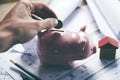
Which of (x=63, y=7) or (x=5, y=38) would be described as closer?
(x=5, y=38)

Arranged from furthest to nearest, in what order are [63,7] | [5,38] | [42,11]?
1. [63,7]
2. [42,11]
3. [5,38]

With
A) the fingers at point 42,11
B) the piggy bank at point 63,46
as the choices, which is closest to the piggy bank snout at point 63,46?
the piggy bank at point 63,46

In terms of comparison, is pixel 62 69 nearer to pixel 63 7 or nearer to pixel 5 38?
pixel 5 38

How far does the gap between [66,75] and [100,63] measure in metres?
0.09

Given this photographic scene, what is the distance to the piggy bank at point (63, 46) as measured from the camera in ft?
1.99

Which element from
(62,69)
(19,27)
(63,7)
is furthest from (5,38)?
(63,7)

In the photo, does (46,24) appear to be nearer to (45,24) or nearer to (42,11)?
(45,24)

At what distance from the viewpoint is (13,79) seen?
64 centimetres

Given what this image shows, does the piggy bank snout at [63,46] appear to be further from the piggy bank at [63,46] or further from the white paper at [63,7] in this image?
the white paper at [63,7]

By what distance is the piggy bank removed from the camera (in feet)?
1.99

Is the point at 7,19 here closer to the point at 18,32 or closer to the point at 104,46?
the point at 18,32

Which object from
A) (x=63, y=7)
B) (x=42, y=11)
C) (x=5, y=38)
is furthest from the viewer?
(x=63, y=7)

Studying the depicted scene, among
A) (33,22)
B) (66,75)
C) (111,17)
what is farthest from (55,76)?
(111,17)

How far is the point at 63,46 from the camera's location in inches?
23.9
